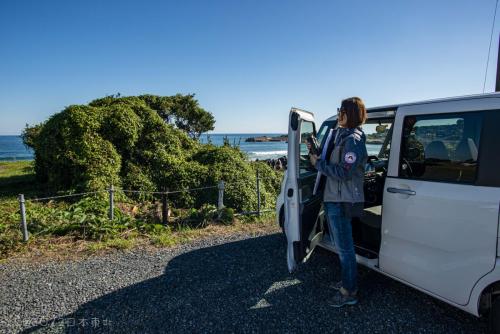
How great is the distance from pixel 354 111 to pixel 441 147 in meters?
0.81

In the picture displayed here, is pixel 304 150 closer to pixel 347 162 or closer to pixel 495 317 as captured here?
pixel 347 162

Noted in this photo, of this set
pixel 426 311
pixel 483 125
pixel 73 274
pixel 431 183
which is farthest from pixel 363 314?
pixel 73 274

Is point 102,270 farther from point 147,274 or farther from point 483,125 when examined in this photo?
point 483,125

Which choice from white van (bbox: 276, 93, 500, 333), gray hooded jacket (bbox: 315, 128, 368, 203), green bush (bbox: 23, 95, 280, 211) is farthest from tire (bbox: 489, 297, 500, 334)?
green bush (bbox: 23, 95, 280, 211)

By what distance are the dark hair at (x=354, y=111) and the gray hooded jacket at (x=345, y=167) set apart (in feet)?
0.21

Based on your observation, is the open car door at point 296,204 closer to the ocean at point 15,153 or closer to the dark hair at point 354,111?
the dark hair at point 354,111

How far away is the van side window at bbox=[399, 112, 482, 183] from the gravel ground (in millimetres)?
1378

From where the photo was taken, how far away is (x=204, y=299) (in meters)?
3.23

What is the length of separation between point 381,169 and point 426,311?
1.96 m

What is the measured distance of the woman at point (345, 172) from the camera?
272 centimetres

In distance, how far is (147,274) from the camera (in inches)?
153

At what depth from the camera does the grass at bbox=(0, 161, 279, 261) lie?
181 inches

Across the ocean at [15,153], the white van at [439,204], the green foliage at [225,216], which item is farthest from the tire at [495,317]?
the ocean at [15,153]

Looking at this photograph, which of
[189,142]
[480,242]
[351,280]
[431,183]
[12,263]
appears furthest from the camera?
[189,142]
